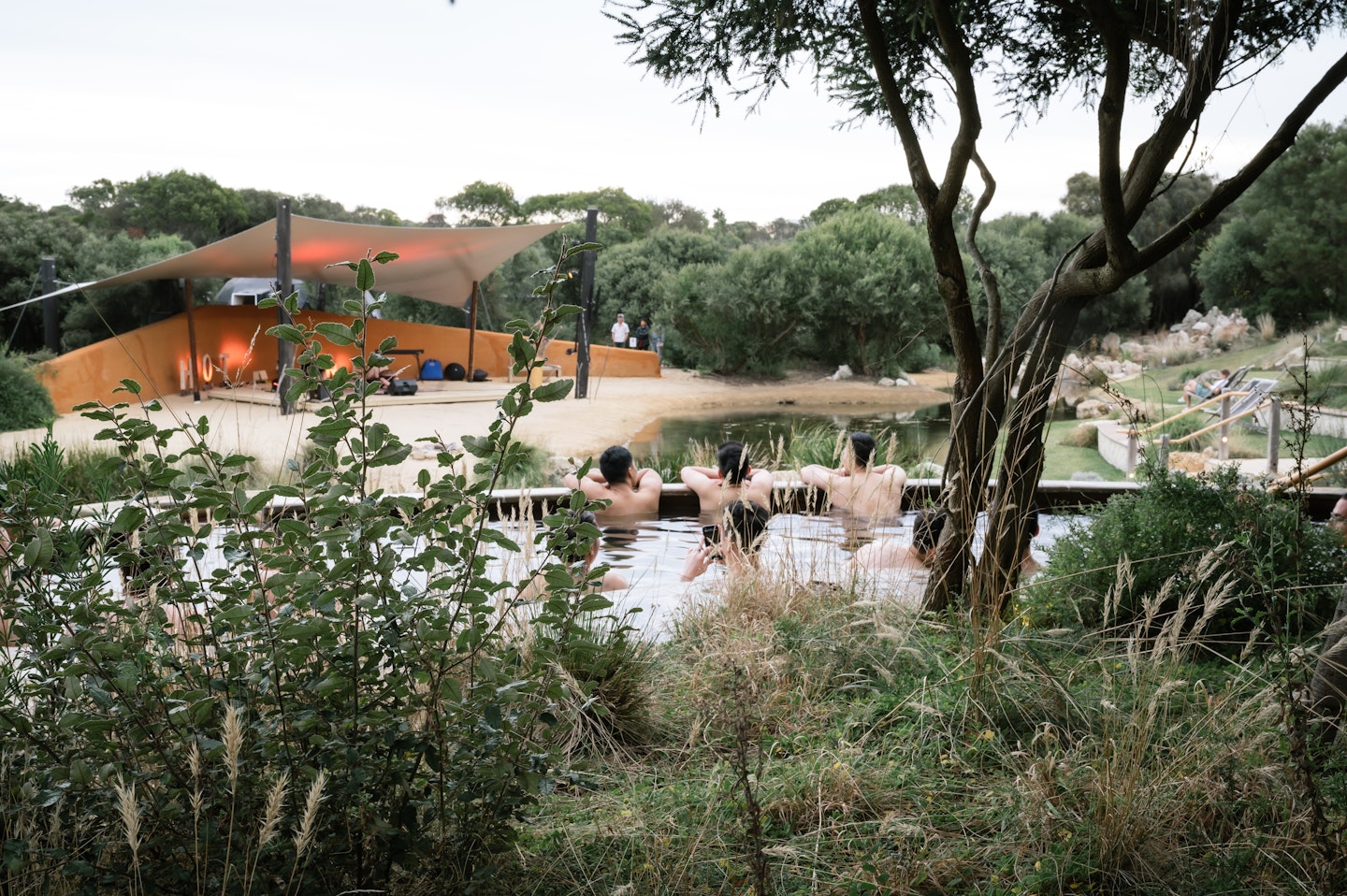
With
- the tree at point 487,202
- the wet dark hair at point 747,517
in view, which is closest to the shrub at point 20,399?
the wet dark hair at point 747,517

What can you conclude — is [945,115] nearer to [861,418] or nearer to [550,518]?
[550,518]

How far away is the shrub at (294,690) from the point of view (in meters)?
1.44

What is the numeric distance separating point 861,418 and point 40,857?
1477cm

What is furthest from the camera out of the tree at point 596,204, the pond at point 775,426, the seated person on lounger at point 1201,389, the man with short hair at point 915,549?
the tree at point 596,204

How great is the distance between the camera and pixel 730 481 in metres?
5.66

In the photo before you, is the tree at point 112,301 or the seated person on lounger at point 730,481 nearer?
the seated person on lounger at point 730,481

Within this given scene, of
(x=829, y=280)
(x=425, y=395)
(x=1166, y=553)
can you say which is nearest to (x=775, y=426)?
(x=425, y=395)

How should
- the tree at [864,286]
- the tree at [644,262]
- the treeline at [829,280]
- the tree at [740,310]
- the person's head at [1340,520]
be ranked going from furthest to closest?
the tree at [644,262] < the tree at [740,310] < the tree at [864,286] < the treeline at [829,280] < the person's head at [1340,520]

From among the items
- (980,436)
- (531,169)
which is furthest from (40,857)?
(531,169)

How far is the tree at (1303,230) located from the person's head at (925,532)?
1963 centimetres

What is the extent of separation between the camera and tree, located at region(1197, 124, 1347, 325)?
839 inches

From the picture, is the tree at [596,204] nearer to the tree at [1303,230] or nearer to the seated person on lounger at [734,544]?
the tree at [1303,230]

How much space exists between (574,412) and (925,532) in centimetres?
1044

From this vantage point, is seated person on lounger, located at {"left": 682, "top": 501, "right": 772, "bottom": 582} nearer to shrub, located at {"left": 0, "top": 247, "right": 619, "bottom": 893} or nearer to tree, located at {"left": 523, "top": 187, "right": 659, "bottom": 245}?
shrub, located at {"left": 0, "top": 247, "right": 619, "bottom": 893}
